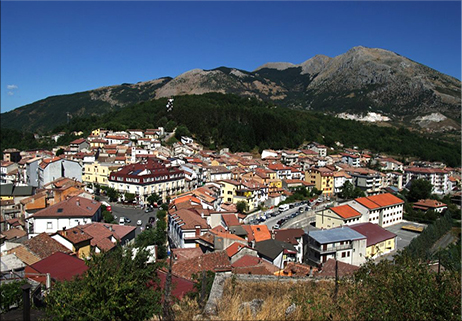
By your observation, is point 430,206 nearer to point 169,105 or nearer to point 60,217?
point 60,217

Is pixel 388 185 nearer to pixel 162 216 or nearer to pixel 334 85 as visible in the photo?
pixel 162 216

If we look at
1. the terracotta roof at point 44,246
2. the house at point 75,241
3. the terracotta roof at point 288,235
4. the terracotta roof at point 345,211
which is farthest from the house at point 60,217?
the terracotta roof at point 345,211

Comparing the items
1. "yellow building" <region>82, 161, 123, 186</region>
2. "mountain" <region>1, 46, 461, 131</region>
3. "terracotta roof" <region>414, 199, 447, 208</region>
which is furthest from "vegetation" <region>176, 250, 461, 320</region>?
"mountain" <region>1, 46, 461, 131</region>

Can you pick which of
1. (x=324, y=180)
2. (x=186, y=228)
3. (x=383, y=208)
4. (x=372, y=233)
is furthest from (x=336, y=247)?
(x=324, y=180)

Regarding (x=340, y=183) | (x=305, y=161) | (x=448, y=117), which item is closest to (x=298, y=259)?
(x=340, y=183)

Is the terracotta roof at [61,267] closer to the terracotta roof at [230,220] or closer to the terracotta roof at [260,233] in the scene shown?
the terracotta roof at [260,233]

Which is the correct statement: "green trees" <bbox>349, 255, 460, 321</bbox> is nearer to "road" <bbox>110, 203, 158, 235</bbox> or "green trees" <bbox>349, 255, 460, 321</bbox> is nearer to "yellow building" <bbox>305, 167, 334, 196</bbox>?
"road" <bbox>110, 203, 158, 235</bbox>
